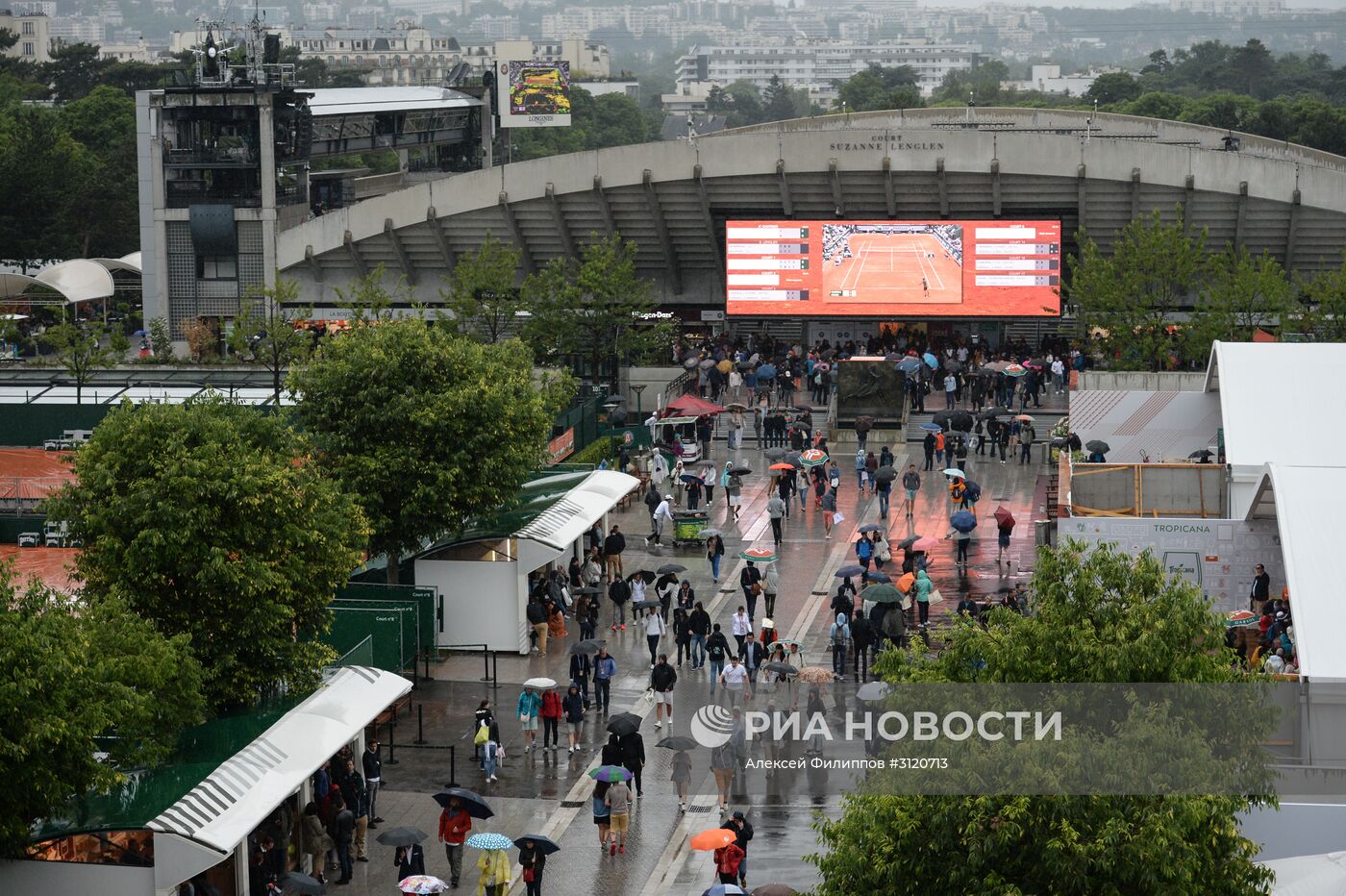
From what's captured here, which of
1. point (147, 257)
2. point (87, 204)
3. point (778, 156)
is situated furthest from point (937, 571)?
point (87, 204)

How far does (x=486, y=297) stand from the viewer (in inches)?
2205

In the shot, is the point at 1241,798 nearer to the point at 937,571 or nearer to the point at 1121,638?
the point at 1121,638

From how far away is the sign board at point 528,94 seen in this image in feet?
320

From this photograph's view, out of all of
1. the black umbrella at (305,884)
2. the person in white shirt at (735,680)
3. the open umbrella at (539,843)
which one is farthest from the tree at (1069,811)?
the person in white shirt at (735,680)

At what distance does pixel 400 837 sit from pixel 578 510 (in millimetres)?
13359

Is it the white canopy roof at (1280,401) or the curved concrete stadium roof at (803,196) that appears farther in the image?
the curved concrete stadium roof at (803,196)

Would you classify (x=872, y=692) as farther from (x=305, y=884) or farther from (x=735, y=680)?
(x=305, y=884)

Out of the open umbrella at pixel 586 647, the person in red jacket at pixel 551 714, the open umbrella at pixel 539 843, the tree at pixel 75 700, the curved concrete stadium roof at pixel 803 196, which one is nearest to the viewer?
the tree at pixel 75 700

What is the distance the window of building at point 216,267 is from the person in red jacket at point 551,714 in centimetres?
4022

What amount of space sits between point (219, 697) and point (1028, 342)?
39016mm

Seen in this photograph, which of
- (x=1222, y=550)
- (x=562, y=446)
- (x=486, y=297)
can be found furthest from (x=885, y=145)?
(x=1222, y=550)

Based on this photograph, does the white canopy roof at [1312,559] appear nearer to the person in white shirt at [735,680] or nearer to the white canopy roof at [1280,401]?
the white canopy roof at [1280,401]

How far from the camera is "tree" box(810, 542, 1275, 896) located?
15.2 m

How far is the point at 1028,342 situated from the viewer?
59094 mm
